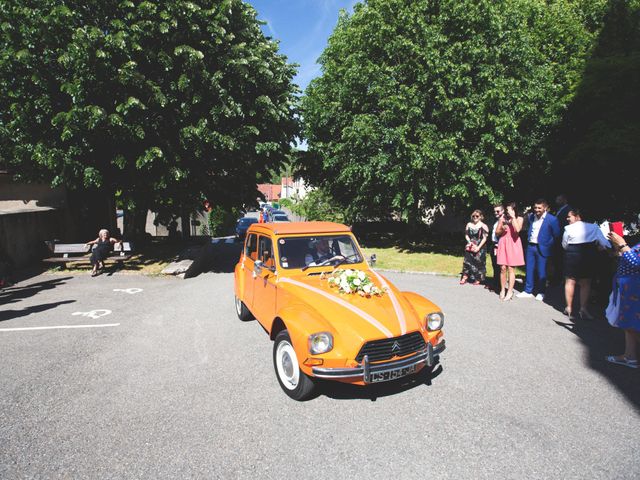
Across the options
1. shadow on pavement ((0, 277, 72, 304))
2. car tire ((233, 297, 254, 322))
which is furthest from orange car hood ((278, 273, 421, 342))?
shadow on pavement ((0, 277, 72, 304))

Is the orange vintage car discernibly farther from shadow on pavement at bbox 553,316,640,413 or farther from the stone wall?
the stone wall

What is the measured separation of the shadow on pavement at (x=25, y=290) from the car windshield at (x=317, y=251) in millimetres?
7570

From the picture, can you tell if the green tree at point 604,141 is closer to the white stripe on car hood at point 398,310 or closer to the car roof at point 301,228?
the car roof at point 301,228

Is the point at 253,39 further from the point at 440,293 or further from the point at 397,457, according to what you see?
the point at 397,457

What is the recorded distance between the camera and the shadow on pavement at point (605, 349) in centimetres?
433

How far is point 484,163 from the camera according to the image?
44.5ft

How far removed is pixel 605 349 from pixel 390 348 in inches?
156

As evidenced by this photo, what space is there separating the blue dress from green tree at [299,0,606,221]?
857cm

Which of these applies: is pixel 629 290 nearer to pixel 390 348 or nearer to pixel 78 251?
pixel 390 348

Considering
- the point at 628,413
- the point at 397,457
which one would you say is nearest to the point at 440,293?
the point at 628,413

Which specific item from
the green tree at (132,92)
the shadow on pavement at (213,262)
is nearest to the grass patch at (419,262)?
the shadow on pavement at (213,262)

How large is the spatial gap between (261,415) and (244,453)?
0.58 metres

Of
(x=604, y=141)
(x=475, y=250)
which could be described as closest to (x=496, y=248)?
(x=475, y=250)

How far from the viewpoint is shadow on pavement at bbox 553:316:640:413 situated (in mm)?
4328
